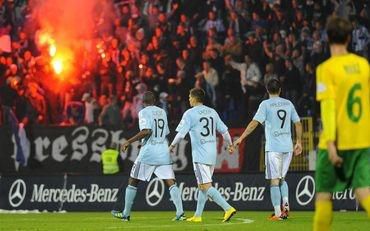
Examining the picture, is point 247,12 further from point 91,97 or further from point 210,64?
point 91,97

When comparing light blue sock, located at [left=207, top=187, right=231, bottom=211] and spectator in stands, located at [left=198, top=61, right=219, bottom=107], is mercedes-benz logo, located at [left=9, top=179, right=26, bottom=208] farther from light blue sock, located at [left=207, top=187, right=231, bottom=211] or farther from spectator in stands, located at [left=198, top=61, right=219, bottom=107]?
light blue sock, located at [left=207, top=187, right=231, bottom=211]

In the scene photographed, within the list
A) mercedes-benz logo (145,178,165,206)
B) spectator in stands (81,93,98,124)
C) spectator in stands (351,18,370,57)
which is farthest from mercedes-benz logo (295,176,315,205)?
spectator in stands (81,93,98,124)

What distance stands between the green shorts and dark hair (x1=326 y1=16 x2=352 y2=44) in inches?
42.4

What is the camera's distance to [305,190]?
2283cm

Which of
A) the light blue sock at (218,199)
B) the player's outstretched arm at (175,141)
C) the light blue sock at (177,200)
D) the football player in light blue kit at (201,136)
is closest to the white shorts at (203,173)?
the football player in light blue kit at (201,136)

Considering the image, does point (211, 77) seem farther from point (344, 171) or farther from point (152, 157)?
point (344, 171)

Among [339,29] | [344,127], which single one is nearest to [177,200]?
[344,127]

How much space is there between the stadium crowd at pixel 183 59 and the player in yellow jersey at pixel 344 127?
48.3 feet

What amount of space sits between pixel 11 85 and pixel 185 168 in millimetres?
5805

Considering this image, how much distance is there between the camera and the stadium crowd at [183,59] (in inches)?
1003

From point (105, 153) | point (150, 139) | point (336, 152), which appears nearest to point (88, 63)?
point (105, 153)

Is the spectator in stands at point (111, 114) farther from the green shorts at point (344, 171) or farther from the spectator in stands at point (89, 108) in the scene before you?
the green shorts at point (344, 171)

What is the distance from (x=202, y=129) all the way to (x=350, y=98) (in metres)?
8.32

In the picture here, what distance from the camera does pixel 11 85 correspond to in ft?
93.2
